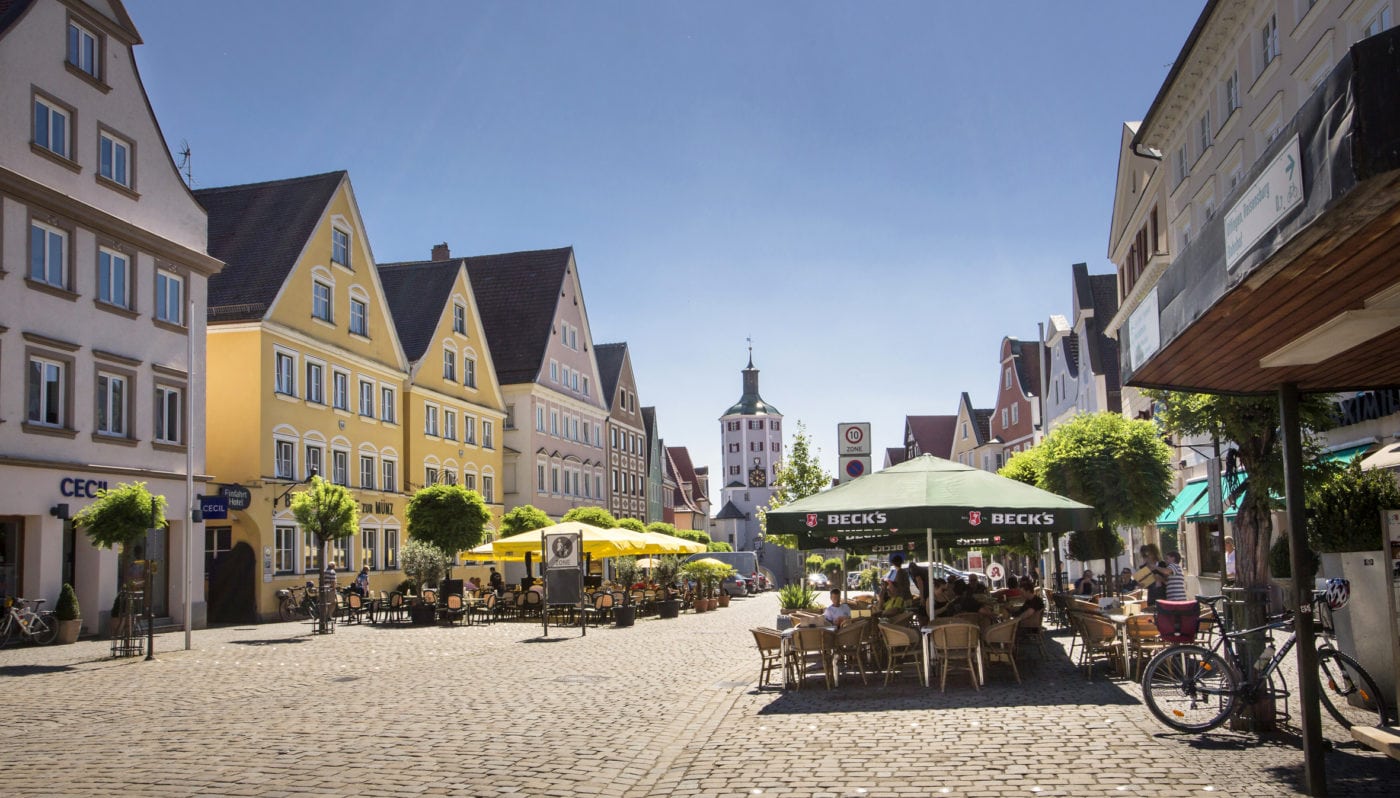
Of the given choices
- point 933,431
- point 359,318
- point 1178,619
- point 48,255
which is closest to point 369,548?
point 359,318

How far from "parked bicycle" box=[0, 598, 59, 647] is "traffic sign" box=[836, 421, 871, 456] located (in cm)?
1604

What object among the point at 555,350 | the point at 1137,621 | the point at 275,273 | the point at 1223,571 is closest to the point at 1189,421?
the point at 1137,621

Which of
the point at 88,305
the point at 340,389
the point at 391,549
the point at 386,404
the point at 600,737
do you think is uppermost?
the point at 88,305

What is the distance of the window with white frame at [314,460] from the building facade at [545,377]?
1966 centimetres

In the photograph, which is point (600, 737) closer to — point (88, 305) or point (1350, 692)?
point (1350, 692)

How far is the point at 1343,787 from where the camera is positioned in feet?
25.9

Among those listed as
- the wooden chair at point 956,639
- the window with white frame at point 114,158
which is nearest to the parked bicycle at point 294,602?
the window with white frame at point 114,158

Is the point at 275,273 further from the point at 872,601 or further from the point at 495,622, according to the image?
the point at 872,601

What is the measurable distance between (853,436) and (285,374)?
2216 centimetres

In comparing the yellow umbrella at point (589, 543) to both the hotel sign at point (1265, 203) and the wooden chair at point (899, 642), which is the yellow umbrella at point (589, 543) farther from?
the hotel sign at point (1265, 203)

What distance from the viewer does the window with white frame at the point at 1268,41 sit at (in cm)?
2348

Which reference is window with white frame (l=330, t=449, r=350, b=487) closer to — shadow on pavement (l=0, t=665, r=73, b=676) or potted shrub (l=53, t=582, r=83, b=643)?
potted shrub (l=53, t=582, r=83, b=643)

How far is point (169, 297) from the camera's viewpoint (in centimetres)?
3006

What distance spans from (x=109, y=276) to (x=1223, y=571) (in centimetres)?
2470
